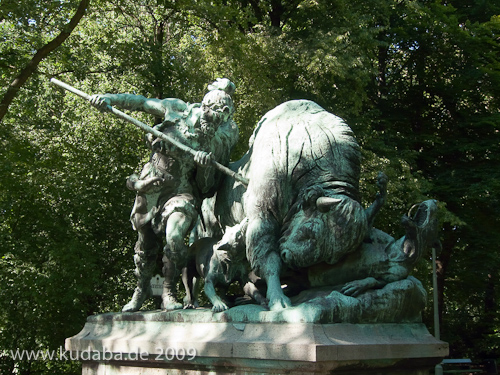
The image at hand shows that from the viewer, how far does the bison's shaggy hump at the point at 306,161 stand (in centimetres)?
486

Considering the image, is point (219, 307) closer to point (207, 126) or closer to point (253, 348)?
point (253, 348)

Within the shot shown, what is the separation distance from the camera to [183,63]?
15320mm

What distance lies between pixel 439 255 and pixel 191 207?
11.8 meters

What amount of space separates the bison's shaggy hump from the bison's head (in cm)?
19

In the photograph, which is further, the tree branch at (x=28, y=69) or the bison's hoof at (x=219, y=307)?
the tree branch at (x=28, y=69)

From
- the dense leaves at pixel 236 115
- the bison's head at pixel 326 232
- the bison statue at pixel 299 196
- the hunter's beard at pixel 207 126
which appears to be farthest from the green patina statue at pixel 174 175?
the dense leaves at pixel 236 115

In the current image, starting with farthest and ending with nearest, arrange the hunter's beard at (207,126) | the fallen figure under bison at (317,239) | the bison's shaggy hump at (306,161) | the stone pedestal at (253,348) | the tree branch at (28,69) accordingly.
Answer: the tree branch at (28,69) < the hunter's beard at (207,126) < the bison's shaggy hump at (306,161) < the fallen figure under bison at (317,239) < the stone pedestal at (253,348)

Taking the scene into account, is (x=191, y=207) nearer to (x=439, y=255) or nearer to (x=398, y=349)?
(x=398, y=349)

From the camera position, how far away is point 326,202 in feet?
14.9

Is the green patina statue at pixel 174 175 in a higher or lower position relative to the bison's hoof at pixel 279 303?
higher

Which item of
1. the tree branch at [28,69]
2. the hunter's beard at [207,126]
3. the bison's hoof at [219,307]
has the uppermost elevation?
the tree branch at [28,69]

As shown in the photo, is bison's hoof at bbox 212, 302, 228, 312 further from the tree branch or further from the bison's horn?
the tree branch

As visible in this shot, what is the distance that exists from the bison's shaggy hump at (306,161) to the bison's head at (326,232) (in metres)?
0.19

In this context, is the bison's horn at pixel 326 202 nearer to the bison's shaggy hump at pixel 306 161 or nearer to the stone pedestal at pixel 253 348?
the bison's shaggy hump at pixel 306 161
